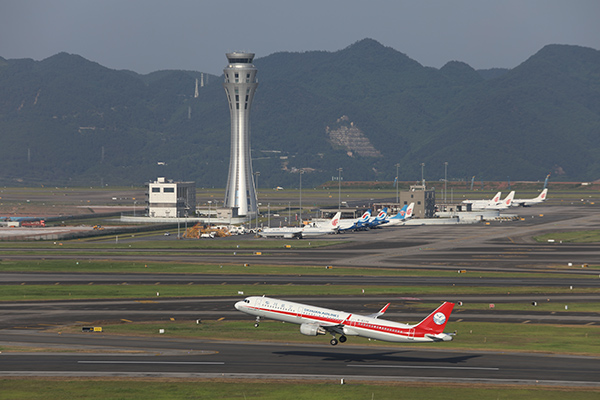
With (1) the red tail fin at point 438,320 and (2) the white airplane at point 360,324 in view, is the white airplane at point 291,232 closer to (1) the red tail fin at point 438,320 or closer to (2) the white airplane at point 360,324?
(2) the white airplane at point 360,324

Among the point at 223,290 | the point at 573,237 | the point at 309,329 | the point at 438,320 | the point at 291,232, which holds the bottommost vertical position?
the point at 223,290

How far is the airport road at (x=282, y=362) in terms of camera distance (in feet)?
206

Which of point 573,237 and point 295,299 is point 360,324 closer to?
point 295,299

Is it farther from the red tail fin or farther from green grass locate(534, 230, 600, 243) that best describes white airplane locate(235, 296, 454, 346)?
green grass locate(534, 230, 600, 243)

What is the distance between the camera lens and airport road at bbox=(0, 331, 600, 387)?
206 feet

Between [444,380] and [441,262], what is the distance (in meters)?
79.7

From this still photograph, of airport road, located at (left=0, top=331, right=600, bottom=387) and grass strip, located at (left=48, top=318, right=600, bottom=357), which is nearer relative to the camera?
airport road, located at (left=0, top=331, right=600, bottom=387)

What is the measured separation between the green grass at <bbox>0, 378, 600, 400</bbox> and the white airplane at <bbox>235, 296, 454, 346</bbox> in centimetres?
767

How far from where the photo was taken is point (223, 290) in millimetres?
106688

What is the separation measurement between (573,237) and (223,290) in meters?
112

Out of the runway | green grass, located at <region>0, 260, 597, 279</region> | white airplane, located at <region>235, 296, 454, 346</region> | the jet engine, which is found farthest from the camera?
green grass, located at <region>0, 260, 597, 279</region>

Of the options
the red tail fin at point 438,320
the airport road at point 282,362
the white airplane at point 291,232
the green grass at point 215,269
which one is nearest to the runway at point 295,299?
the airport road at point 282,362

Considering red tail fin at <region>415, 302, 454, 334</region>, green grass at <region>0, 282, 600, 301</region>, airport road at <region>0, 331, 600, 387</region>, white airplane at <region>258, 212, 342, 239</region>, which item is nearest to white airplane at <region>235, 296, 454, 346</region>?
red tail fin at <region>415, 302, 454, 334</region>

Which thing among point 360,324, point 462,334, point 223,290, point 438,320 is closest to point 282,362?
point 360,324
